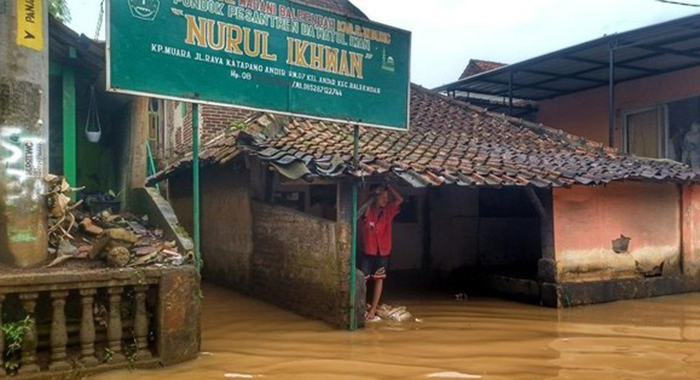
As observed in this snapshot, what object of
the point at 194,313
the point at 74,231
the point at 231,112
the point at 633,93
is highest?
the point at 633,93

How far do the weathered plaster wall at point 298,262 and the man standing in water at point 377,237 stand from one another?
25.8 inches

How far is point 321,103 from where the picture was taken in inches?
258

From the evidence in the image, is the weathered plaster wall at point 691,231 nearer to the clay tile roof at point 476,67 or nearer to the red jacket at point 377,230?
the red jacket at point 377,230

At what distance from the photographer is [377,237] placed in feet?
25.1

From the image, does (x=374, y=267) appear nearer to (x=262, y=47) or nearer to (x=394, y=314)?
(x=394, y=314)

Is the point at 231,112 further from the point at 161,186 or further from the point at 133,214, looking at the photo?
the point at 133,214

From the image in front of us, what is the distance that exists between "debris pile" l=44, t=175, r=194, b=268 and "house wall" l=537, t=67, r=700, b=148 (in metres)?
13.7

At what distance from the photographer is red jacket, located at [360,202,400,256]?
25.1ft

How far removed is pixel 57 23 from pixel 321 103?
3.07m

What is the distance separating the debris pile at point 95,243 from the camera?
5.01m

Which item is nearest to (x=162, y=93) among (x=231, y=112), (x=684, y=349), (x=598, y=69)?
(x=684, y=349)

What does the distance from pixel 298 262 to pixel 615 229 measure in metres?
5.69

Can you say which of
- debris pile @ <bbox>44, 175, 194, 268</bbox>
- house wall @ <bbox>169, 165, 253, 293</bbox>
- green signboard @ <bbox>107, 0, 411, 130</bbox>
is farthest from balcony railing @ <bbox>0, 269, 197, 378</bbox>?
house wall @ <bbox>169, 165, 253, 293</bbox>

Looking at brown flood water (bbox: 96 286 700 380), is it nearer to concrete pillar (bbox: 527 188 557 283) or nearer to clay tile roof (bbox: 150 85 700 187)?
concrete pillar (bbox: 527 188 557 283)
